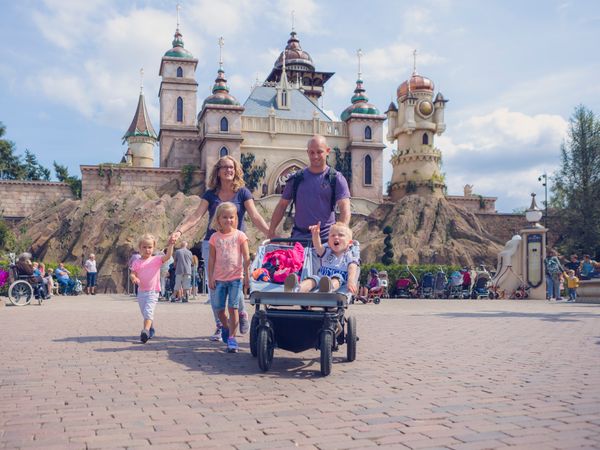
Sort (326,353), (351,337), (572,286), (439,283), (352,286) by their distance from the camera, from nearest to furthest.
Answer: (326,353) → (352,286) → (351,337) → (572,286) → (439,283)

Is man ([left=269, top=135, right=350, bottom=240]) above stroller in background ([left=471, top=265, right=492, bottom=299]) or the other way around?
above

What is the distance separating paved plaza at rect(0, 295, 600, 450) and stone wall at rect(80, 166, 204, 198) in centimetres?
4084

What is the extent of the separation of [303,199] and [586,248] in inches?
1689

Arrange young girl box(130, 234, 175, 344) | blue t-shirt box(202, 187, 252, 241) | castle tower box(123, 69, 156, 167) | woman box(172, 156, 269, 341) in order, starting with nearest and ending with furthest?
woman box(172, 156, 269, 341), blue t-shirt box(202, 187, 252, 241), young girl box(130, 234, 175, 344), castle tower box(123, 69, 156, 167)

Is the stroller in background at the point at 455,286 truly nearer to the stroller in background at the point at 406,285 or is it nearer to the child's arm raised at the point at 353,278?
the stroller in background at the point at 406,285

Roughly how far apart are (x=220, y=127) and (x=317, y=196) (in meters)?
42.0

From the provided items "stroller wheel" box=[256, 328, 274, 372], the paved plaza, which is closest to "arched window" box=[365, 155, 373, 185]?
the paved plaza

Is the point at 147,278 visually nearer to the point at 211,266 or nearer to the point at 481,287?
the point at 211,266

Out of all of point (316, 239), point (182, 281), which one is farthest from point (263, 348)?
point (182, 281)

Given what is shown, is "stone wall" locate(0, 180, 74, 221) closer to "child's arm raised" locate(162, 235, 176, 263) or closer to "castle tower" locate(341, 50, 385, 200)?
"castle tower" locate(341, 50, 385, 200)

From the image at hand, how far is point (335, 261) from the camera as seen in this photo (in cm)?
620

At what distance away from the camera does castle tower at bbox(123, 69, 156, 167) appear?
194 feet

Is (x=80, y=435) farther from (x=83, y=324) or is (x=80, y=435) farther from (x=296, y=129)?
(x=296, y=129)

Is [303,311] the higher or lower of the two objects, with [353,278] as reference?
lower
